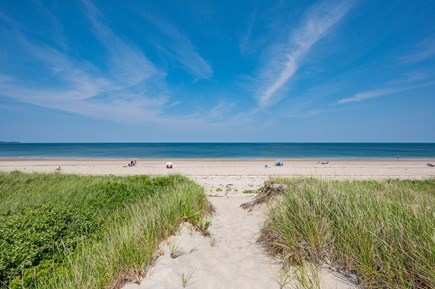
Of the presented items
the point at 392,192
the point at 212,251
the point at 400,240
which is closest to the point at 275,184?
the point at 392,192

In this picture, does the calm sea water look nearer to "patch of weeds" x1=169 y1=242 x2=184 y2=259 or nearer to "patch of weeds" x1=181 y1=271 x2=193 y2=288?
"patch of weeds" x1=169 y1=242 x2=184 y2=259

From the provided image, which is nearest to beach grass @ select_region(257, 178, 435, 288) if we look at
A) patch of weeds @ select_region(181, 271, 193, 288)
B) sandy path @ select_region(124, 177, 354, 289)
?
sandy path @ select_region(124, 177, 354, 289)

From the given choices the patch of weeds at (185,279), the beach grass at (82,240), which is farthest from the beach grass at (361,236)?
the beach grass at (82,240)

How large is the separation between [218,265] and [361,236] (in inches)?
89.6

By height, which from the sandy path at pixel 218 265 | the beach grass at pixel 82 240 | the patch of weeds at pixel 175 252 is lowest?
the sandy path at pixel 218 265

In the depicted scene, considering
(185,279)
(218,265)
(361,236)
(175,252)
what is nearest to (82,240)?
(175,252)

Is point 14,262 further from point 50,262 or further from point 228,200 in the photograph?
point 228,200

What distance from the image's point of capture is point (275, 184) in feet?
28.4

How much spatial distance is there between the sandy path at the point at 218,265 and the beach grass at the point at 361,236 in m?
0.33

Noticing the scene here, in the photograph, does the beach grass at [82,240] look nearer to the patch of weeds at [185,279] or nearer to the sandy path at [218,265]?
the sandy path at [218,265]

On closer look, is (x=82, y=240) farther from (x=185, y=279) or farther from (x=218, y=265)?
(x=218, y=265)

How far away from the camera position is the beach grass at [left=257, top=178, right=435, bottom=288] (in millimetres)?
2756

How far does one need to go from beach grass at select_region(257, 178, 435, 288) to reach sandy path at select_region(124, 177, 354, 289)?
330 millimetres

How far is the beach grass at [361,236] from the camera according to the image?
9.04ft
